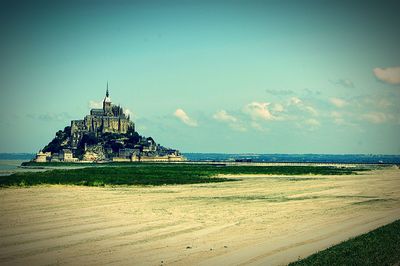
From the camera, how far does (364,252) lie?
12805 mm

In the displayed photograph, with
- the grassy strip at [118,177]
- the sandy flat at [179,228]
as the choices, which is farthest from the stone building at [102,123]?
the sandy flat at [179,228]

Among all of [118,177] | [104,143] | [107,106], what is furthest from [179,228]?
[107,106]

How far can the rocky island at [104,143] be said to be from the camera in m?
175

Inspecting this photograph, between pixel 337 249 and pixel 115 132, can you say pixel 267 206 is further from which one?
pixel 115 132

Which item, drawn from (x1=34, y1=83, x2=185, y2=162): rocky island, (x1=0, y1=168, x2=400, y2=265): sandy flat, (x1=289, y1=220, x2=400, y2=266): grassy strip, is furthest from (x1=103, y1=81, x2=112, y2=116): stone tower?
(x1=289, y1=220, x2=400, y2=266): grassy strip

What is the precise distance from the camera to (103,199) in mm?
28578

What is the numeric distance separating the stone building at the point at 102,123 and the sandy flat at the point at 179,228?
163 meters

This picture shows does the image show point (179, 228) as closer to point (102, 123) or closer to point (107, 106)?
point (102, 123)

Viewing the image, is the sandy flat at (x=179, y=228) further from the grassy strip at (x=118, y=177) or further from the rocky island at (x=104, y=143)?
the rocky island at (x=104, y=143)

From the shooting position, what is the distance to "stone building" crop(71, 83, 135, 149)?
186625mm

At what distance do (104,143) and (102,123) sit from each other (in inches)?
450

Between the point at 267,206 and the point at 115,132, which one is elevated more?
the point at 115,132

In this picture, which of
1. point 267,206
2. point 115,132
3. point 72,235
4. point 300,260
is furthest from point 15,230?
point 115,132

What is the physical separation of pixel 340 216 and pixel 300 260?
352 inches
